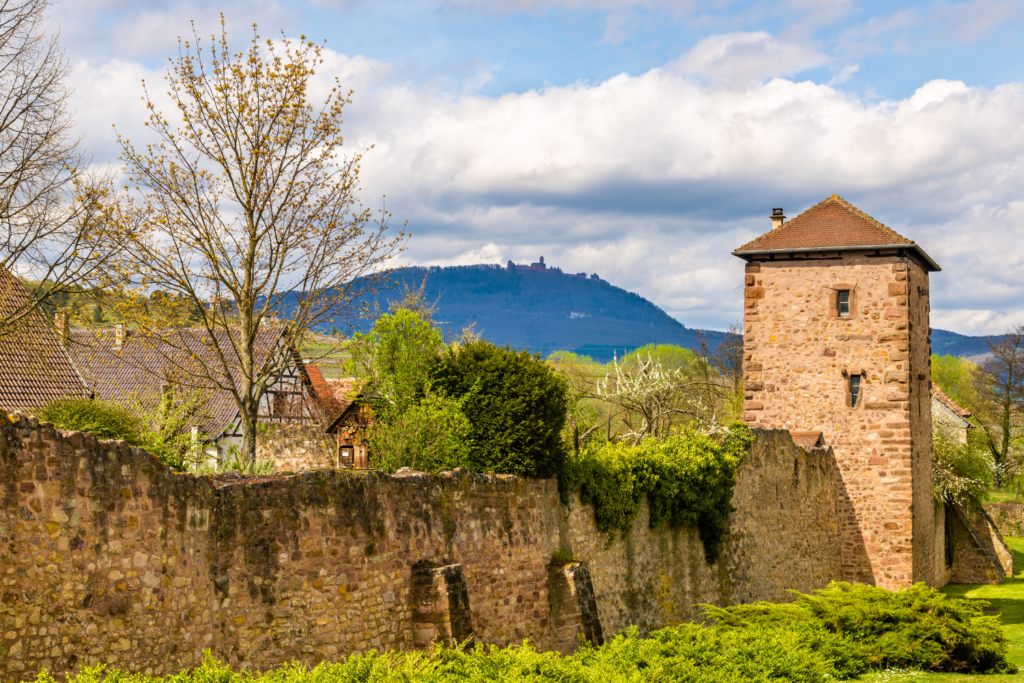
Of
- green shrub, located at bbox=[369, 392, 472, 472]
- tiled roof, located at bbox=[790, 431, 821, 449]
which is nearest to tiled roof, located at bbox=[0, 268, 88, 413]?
green shrub, located at bbox=[369, 392, 472, 472]

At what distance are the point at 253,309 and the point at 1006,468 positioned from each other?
4114 centimetres

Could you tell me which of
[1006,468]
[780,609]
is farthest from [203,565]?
[1006,468]

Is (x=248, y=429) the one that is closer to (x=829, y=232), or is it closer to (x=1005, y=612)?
(x=829, y=232)

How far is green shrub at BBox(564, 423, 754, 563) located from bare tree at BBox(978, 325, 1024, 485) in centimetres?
3490

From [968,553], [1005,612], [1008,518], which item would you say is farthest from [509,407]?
[1008,518]

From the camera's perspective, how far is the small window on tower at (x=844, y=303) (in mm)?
24828

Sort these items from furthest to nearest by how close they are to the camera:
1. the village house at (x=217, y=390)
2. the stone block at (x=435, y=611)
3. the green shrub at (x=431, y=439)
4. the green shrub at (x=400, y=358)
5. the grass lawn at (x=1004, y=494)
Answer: the grass lawn at (x=1004, y=494)
the village house at (x=217, y=390)
the green shrub at (x=400, y=358)
the green shrub at (x=431, y=439)
the stone block at (x=435, y=611)

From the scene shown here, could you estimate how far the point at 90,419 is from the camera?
11.5m

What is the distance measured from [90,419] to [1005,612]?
880 inches

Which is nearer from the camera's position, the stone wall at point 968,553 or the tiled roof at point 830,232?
the tiled roof at point 830,232

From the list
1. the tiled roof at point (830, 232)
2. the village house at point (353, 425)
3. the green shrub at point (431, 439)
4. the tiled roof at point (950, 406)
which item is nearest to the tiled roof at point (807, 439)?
the tiled roof at point (830, 232)

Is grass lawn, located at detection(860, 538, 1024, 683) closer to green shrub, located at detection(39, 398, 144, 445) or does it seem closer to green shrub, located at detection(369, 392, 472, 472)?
green shrub, located at detection(369, 392, 472, 472)

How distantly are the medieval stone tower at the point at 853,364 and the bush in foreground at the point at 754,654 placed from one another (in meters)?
10.5

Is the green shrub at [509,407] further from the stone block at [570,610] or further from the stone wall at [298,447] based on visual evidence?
the stone wall at [298,447]
